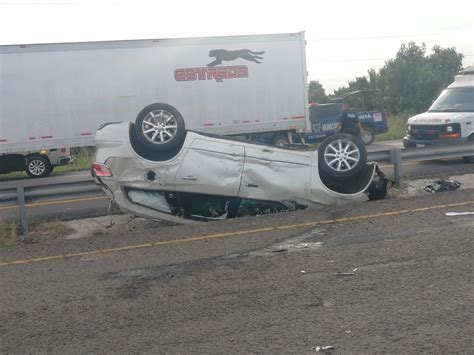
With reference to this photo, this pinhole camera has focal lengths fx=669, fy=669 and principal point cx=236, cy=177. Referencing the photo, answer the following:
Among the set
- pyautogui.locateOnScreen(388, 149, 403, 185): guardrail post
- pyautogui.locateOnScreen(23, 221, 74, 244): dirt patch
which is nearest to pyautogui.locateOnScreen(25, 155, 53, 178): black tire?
pyautogui.locateOnScreen(23, 221, 74, 244): dirt patch

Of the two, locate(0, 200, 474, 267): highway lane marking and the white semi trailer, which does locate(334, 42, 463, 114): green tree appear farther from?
locate(0, 200, 474, 267): highway lane marking

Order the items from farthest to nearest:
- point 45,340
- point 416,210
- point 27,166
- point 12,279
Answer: point 27,166 → point 416,210 → point 12,279 → point 45,340

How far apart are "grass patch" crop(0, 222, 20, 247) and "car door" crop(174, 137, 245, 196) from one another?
88.8 inches

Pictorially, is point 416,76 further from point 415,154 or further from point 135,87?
point 415,154

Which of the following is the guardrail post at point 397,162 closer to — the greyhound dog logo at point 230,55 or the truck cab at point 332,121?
the greyhound dog logo at point 230,55

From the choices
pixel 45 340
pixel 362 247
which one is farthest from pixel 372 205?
pixel 45 340

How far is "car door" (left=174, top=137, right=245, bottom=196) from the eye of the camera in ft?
27.8

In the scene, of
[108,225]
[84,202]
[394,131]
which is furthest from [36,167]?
[394,131]

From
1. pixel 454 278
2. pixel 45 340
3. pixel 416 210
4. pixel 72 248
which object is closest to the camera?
pixel 45 340

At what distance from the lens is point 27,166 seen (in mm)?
20875

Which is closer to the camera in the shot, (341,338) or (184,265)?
(341,338)

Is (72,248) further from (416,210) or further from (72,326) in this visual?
(416,210)

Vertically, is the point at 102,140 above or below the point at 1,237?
above

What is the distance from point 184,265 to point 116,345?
6.52 feet
